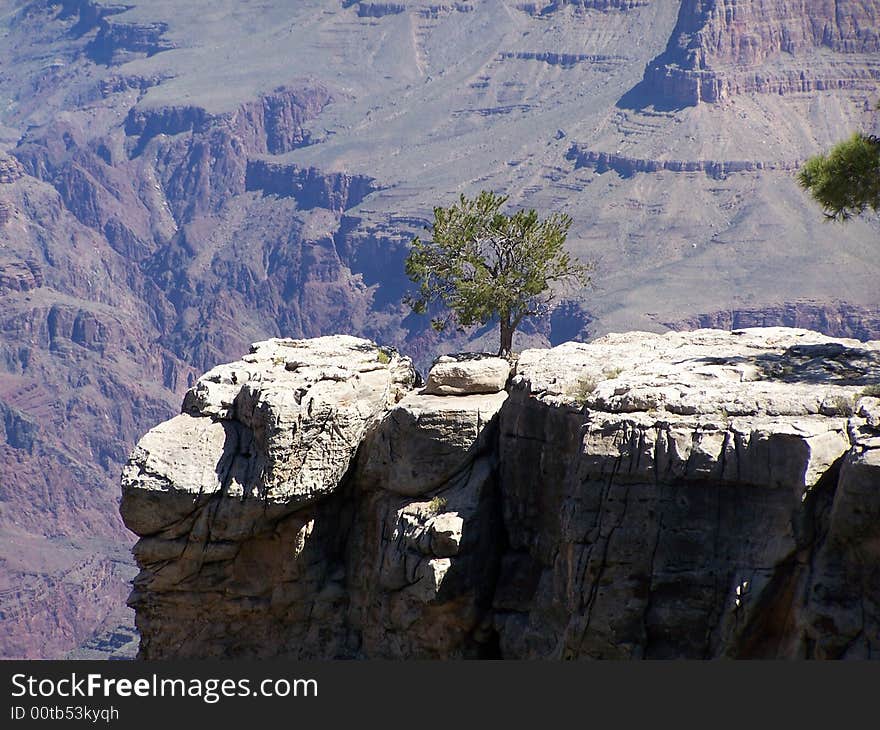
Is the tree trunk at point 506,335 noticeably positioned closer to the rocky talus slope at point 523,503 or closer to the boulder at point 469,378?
the rocky talus slope at point 523,503

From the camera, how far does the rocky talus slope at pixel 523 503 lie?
4422 cm

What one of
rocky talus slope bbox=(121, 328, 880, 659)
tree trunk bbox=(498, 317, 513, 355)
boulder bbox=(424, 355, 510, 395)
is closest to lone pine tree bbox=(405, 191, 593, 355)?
tree trunk bbox=(498, 317, 513, 355)

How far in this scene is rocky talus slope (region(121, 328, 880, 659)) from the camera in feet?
145

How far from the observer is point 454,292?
6512 centimetres

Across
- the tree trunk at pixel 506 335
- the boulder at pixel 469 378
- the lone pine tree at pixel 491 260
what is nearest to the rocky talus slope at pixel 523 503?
the boulder at pixel 469 378

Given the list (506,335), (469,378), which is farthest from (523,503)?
(506,335)

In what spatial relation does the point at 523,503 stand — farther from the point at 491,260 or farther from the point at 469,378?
the point at 491,260

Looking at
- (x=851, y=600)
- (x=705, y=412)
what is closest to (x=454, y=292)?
(x=705, y=412)

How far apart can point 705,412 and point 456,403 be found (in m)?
11.5

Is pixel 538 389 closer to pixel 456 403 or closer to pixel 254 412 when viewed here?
pixel 456 403

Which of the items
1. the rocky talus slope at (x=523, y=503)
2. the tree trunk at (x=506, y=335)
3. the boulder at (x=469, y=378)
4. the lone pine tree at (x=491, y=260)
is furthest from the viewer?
the tree trunk at (x=506, y=335)

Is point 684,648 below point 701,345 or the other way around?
below

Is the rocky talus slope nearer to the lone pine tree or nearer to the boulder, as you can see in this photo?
the boulder

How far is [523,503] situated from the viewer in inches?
2076
